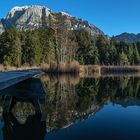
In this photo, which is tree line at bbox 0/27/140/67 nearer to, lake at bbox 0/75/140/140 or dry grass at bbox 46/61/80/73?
dry grass at bbox 46/61/80/73

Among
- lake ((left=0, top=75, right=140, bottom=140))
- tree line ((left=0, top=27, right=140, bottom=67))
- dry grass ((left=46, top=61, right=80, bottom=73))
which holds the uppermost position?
tree line ((left=0, top=27, right=140, bottom=67))

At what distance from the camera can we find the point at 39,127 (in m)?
9.68

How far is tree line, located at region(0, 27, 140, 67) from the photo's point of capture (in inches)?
2544

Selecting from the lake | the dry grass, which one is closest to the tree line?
the dry grass

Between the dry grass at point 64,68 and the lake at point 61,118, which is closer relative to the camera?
the lake at point 61,118

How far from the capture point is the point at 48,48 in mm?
73188

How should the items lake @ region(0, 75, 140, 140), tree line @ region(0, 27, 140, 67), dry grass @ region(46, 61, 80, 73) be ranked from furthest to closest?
1. tree line @ region(0, 27, 140, 67)
2. dry grass @ region(46, 61, 80, 73)
3. lake @ region(0, 75, 140, 140)

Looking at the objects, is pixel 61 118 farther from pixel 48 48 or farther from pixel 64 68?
pixel 48 48

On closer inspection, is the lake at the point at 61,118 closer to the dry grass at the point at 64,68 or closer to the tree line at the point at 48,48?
the dry grass at the point at 64,68

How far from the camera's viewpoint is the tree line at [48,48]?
6462 centimetres

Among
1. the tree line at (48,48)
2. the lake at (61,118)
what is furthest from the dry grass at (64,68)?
the lake at (61,118)

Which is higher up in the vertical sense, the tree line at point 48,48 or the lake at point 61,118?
the tree line at point 48,48

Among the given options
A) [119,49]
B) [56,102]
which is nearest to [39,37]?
[119,49]

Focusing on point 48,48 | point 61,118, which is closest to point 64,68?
point 48,48
